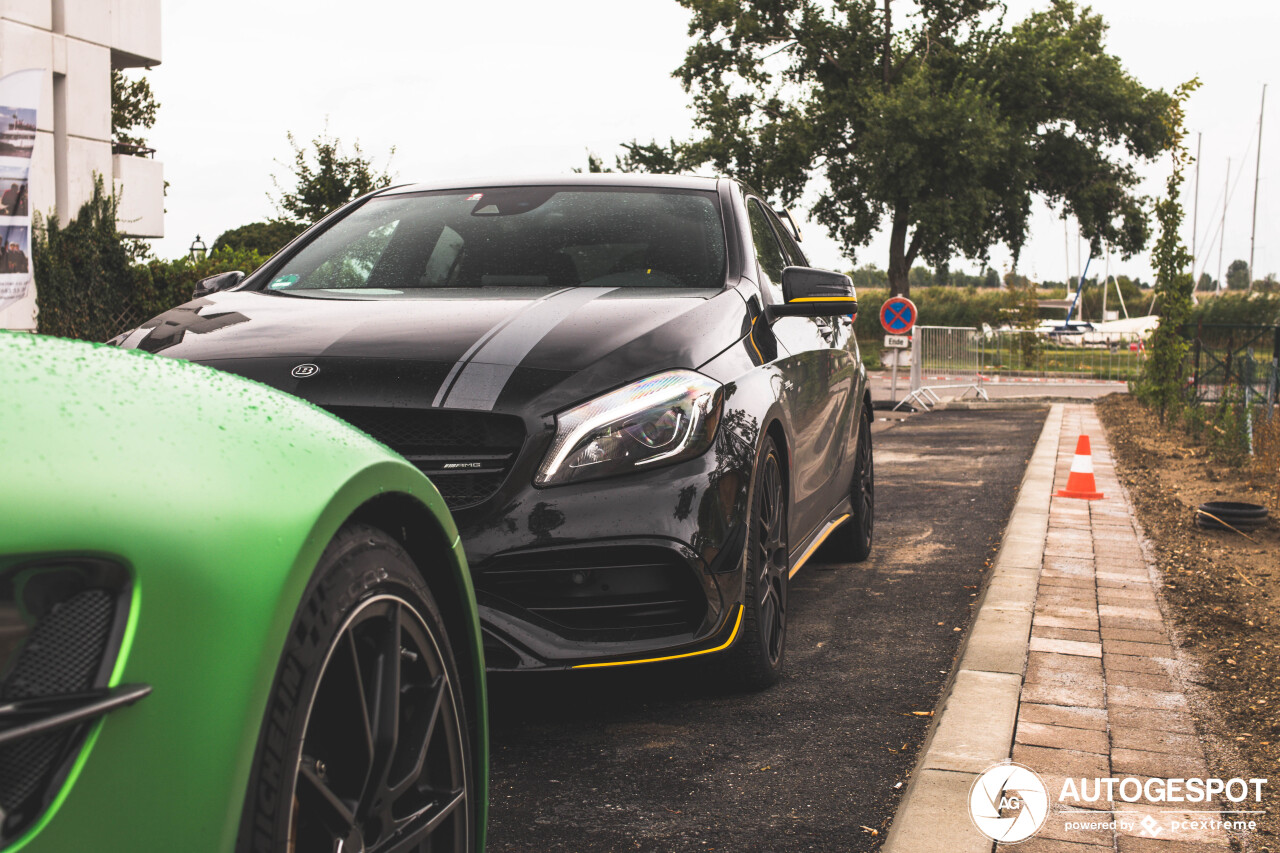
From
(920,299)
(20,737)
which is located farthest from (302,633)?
(920,299)

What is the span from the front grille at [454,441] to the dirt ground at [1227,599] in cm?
202

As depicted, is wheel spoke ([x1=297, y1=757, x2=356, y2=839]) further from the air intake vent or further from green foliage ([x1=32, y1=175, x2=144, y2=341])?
green foliage ([x1=32, y1=175, x2=144, y2=341])

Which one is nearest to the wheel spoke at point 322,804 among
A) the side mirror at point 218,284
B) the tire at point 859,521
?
the side mirror at point 218,284

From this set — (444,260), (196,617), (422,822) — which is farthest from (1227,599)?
(196,617)

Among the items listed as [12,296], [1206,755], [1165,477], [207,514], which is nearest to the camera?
[207,514]

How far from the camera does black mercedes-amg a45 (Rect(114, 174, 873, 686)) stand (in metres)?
3.34

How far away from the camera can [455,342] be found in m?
3.55

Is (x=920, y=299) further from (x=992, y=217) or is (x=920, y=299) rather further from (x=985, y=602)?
(x=985, y=602)

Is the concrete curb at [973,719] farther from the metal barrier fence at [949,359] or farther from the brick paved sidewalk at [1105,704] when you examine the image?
the metal barrier fence at [949,359]

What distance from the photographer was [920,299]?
79750 millimetres

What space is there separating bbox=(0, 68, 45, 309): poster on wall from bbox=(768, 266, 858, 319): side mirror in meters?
11.1

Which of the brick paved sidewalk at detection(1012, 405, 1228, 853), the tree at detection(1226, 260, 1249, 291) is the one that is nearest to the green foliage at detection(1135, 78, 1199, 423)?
the brick paved sidewalk at detection(1012, 405, 1228, 853)

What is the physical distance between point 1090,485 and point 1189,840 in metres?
6.10

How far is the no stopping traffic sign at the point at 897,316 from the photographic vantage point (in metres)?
22.0
